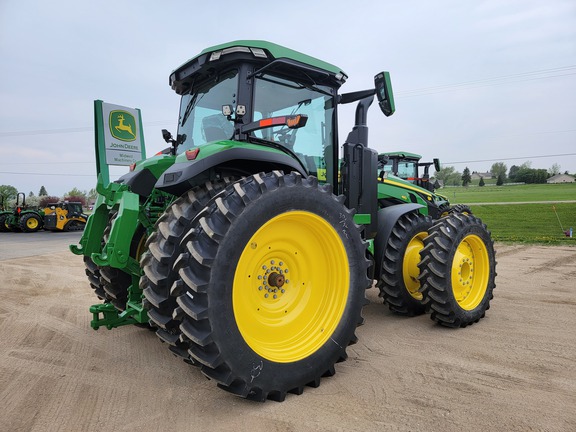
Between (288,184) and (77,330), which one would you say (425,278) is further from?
(77,330)

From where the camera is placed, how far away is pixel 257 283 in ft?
8.76

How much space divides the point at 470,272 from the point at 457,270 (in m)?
0.33

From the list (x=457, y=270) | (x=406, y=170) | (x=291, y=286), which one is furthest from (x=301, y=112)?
(x=406, y=170)

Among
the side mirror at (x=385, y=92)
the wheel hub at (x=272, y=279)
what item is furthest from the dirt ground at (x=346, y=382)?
the side mirror at (x=385, y=92)

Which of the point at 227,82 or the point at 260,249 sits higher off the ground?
the point at 227,82

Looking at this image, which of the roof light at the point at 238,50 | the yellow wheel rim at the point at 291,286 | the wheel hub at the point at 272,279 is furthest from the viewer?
the roof light at the point at 238,50

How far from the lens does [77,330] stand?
13.2ft

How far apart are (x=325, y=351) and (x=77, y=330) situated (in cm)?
276

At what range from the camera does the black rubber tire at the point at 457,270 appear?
3.84 metres

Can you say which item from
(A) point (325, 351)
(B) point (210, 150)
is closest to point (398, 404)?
(A) point (325, 351)

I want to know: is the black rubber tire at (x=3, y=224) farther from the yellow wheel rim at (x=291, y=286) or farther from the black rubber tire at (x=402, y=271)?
the yellow wheel rim at (x=291, y=286)

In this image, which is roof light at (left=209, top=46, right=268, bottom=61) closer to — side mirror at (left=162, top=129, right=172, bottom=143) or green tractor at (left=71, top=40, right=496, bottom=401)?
green tractor at (left=71, top=40, right=496, bottom=401)

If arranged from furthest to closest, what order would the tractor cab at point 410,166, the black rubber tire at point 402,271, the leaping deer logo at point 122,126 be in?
1. the tractor cab at point 410,166
2. the leaping deer logo at point 122,126
3. the black rubber tire at point 402,271

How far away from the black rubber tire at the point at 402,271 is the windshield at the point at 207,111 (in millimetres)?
2198
